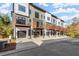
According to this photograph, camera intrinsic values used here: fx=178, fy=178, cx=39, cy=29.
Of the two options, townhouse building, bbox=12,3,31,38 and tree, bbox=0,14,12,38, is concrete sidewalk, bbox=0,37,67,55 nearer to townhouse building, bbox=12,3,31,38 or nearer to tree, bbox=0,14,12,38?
townhouse building, bbox=12,3,31,38

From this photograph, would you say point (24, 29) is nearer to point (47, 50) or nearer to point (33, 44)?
point (33, 44)

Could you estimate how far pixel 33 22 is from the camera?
5.90 m

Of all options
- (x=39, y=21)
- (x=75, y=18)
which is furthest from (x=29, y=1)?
(x=75, y=18)

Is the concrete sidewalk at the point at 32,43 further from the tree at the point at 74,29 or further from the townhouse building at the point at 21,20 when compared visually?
the tree at the point at 74,29

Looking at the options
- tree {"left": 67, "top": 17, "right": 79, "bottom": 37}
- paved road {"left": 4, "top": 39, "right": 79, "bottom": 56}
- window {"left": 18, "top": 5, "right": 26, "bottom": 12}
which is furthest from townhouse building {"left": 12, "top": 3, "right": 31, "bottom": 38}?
tree {"left": 67, "top": 17, "right": 79, "bottom": 37}

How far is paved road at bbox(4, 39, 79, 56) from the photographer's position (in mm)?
5315

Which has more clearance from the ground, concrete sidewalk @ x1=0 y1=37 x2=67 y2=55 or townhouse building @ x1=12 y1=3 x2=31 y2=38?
townhouse building @ x1=12 y1=3 x2=31 y2=38

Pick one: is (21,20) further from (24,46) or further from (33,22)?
(24,46)

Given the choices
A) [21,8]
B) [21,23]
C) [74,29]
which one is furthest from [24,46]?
[74,29]

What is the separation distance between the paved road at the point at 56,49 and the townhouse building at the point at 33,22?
0.43m

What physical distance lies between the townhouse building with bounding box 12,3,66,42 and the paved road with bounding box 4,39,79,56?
1.41 ft

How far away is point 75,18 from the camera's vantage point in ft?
18.7

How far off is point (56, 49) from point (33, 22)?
1.17 metres

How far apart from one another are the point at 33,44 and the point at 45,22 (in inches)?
33.8
